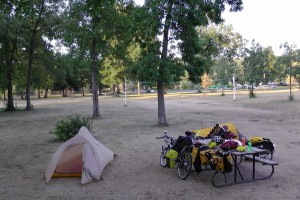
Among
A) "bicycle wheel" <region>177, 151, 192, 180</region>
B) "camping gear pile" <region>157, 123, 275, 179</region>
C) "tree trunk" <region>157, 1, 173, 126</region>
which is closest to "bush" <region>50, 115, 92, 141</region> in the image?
"tree trunk" <region>157, 1, 173, 126</region>

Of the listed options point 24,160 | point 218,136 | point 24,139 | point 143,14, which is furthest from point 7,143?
point 218,136

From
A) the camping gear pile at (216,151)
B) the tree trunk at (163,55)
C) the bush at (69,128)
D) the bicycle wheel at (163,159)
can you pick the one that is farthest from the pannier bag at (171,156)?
the tree trunk at (163,55)

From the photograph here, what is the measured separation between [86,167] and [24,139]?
7.29 meters

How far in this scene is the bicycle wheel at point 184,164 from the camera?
696 centimetres

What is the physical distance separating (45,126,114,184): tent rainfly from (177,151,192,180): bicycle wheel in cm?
186

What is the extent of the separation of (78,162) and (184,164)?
2559mm

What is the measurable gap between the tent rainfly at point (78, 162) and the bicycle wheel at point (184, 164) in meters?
1.86

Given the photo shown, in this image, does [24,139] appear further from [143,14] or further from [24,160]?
[143,14]

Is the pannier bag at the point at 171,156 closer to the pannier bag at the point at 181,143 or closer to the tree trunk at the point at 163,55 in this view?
the pannier bag at the point at 181,143

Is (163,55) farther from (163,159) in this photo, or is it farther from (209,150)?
(209,150)

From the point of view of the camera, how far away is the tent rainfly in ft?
23.9

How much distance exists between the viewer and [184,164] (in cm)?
710

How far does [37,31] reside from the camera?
94.4ft

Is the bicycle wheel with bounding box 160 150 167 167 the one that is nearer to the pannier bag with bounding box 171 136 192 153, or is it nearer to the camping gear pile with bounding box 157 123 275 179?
the camping gear pile with bounding box 157 123 275 179
